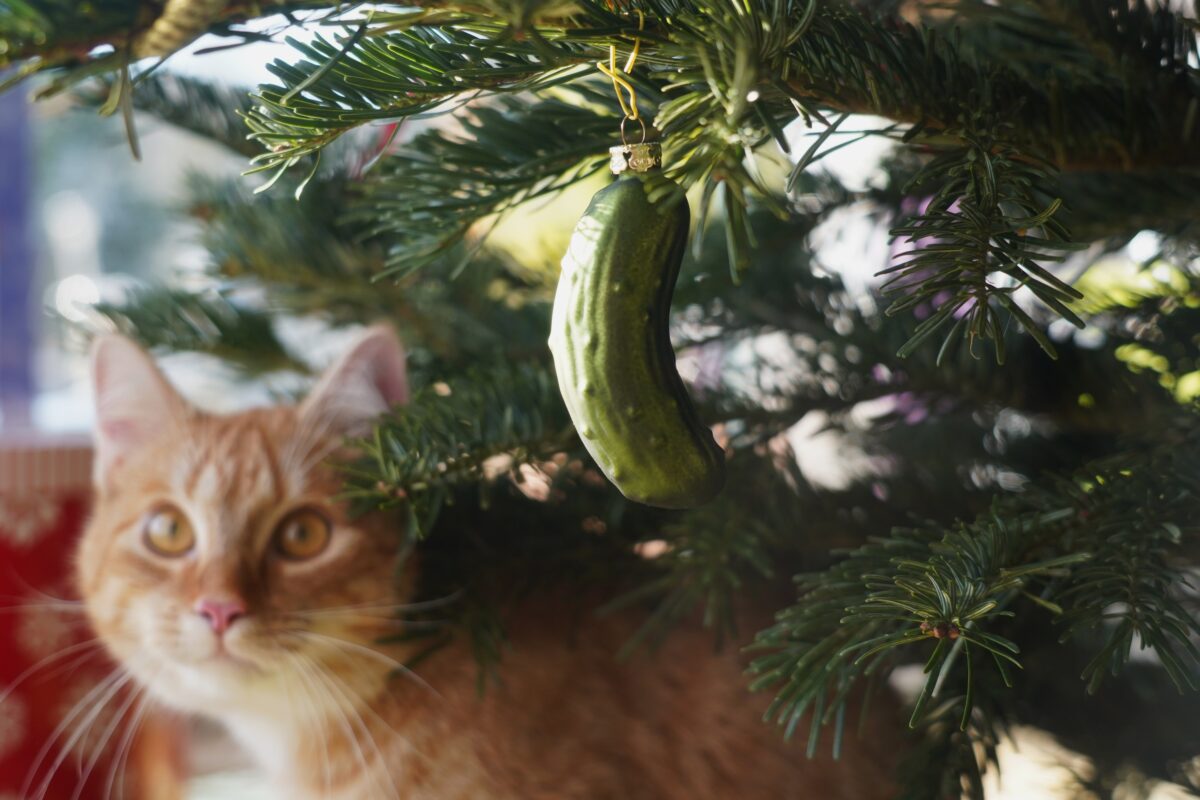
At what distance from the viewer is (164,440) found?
72 centimetres

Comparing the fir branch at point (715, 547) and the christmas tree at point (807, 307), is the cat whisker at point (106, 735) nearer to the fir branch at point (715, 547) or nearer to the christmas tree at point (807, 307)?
the christmas tree at point (807, 307)

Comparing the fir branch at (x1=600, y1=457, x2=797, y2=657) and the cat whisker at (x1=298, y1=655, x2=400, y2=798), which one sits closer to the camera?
the fir branch at (x1=600, y1=457, x2=797, y2=657)

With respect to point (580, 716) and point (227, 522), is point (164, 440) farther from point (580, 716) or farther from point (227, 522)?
point (580, 716)

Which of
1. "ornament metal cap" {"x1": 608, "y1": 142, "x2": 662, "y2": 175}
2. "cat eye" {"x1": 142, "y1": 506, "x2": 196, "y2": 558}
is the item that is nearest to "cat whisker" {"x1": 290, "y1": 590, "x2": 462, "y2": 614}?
"cat eye" {"x1": 142, "y1": 506, "x2": 196, "y2": 558}

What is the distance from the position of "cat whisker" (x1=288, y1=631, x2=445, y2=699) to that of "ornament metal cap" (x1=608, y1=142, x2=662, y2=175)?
38cm

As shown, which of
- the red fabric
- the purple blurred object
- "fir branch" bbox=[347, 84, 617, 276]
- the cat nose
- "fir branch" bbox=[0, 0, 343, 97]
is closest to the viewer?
"fir branch" bbox=[0, 0, 343, 97]

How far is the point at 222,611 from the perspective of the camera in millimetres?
618

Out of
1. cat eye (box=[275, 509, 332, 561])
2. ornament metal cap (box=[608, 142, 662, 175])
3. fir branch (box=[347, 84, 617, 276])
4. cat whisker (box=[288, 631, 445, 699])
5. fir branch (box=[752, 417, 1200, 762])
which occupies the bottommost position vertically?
cat whisker (box=[288, 631, 445, 699])

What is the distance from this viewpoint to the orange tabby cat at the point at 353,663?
639 millimetres

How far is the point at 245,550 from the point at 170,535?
8 cm

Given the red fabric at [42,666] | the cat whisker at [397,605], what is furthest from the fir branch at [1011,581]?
the red fabric at [42,666]

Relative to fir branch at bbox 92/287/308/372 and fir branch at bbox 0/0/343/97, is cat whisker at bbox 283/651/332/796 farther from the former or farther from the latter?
fir branch at bbox 0/0/343/97

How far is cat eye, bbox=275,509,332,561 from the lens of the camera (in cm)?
67

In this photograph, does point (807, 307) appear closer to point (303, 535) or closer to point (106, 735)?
point (303, 535)
